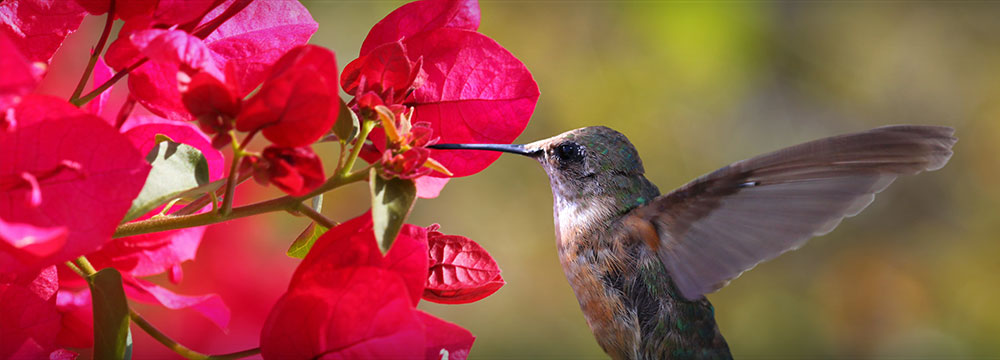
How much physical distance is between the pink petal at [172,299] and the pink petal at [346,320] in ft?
0.33

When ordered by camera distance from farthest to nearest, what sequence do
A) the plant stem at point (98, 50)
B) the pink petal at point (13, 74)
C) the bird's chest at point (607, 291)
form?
the bird's chest at point (607, 291) < the plant stem at point (98, 50) < the pink petal at point (13, 74)

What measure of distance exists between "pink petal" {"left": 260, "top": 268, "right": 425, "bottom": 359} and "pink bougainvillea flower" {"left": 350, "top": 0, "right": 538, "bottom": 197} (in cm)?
8

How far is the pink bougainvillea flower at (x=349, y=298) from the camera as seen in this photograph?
1.31 feet

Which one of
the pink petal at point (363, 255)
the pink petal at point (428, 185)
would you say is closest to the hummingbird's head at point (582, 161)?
the pink petal at point (428, 185)

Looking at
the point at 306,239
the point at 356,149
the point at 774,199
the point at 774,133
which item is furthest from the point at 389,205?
the point at 774,133

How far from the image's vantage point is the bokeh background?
92.0 inches

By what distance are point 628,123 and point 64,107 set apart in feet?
6.62

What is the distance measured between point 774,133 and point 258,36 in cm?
234

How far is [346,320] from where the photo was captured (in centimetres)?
41

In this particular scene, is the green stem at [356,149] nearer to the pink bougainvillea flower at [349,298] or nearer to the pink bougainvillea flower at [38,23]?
the pink bougainvillea flower at [349,298]

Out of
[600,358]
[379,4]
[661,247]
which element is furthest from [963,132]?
[661,247]

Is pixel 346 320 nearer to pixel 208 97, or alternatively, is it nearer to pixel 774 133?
pixel 208 97

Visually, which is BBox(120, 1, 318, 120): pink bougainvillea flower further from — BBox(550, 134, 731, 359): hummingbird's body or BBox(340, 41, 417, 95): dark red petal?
BBox(550, 134, 731, 359): hummingbird's body

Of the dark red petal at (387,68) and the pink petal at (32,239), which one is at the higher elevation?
the dark red petal at (387,68)
